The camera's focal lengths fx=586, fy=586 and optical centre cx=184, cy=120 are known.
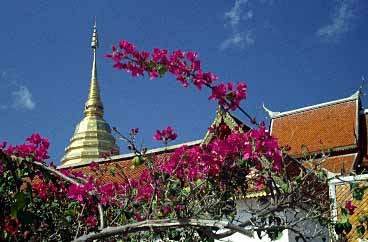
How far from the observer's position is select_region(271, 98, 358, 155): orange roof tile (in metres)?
14.7

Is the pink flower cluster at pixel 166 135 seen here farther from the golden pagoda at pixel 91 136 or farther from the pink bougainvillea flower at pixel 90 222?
the golden pagoda at pixel 91 136

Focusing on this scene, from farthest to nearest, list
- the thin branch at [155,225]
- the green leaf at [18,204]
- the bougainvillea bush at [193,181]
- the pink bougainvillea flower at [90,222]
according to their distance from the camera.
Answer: the pink bougainvillea flower at [90,222] → the bougainvillea bush at [193,181] → the thin branch at [155,225] → the green leaf at [18,204]

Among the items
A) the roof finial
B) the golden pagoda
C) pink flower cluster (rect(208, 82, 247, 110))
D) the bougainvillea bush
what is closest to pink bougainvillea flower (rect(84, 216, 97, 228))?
the bougainvillea bush

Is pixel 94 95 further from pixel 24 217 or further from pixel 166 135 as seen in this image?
pixel 24 217

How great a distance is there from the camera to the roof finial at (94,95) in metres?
25.5

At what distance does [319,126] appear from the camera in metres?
15.7

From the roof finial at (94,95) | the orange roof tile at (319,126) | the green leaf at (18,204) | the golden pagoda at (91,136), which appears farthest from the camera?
the roof finial at (94,95)

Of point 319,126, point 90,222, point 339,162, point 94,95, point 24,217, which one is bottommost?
point 24,217

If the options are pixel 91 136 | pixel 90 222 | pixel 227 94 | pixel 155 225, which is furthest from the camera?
pixel 91 136

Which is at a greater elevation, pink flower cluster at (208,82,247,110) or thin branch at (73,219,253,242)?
pink flower cluster at (208,82,247,110)

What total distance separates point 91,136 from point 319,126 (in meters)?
11.0

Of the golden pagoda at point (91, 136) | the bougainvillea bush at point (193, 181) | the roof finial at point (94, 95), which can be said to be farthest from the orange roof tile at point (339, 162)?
the roof finial at point (94, 95)

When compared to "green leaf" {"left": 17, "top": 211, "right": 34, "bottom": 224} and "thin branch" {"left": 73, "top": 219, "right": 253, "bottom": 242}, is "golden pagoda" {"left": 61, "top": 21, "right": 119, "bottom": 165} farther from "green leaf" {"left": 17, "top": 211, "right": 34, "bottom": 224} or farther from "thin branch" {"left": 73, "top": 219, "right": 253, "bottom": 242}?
"green leaf" {"left": 17, "top": 211, "right": 34, "bottom": 224}

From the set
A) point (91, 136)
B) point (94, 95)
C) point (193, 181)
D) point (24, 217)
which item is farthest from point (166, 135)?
point (94, 95)
